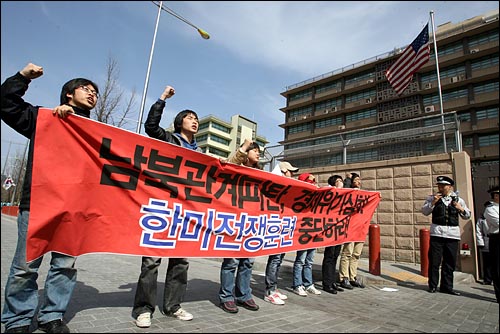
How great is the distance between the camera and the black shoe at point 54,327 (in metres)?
2.33

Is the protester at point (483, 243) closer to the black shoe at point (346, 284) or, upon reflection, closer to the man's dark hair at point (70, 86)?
the black shoe at point (346, 284)

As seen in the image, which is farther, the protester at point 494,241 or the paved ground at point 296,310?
the protester at point 494,241

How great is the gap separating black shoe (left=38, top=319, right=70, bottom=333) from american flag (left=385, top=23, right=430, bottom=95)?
12126 mm

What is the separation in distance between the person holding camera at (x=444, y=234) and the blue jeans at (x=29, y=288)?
18.2 ft

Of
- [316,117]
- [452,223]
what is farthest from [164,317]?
[316,117]

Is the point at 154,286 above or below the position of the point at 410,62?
below

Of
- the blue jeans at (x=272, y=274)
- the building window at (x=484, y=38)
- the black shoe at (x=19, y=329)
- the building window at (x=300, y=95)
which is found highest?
the building window at (x=300, y=95)

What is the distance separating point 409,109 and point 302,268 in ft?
136

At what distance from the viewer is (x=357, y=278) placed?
18.1 ft

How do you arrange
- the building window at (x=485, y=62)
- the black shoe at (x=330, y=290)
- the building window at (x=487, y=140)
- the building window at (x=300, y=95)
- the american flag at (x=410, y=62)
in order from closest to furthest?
the black shoe at (x=330, y=290)
the american flag at (x=410, y=62)
the building window at (x=487, y=140)
the building window at (x=485, y=62)
the building window at (x=300, y=95)

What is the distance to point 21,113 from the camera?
2426mm

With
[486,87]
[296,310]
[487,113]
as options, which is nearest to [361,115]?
[486,87]

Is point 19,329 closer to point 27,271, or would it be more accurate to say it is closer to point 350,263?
point 27,271

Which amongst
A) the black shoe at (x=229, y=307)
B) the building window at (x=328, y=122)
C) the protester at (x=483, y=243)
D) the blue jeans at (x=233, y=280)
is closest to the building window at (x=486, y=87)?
the building window at (x=328, y=122)
